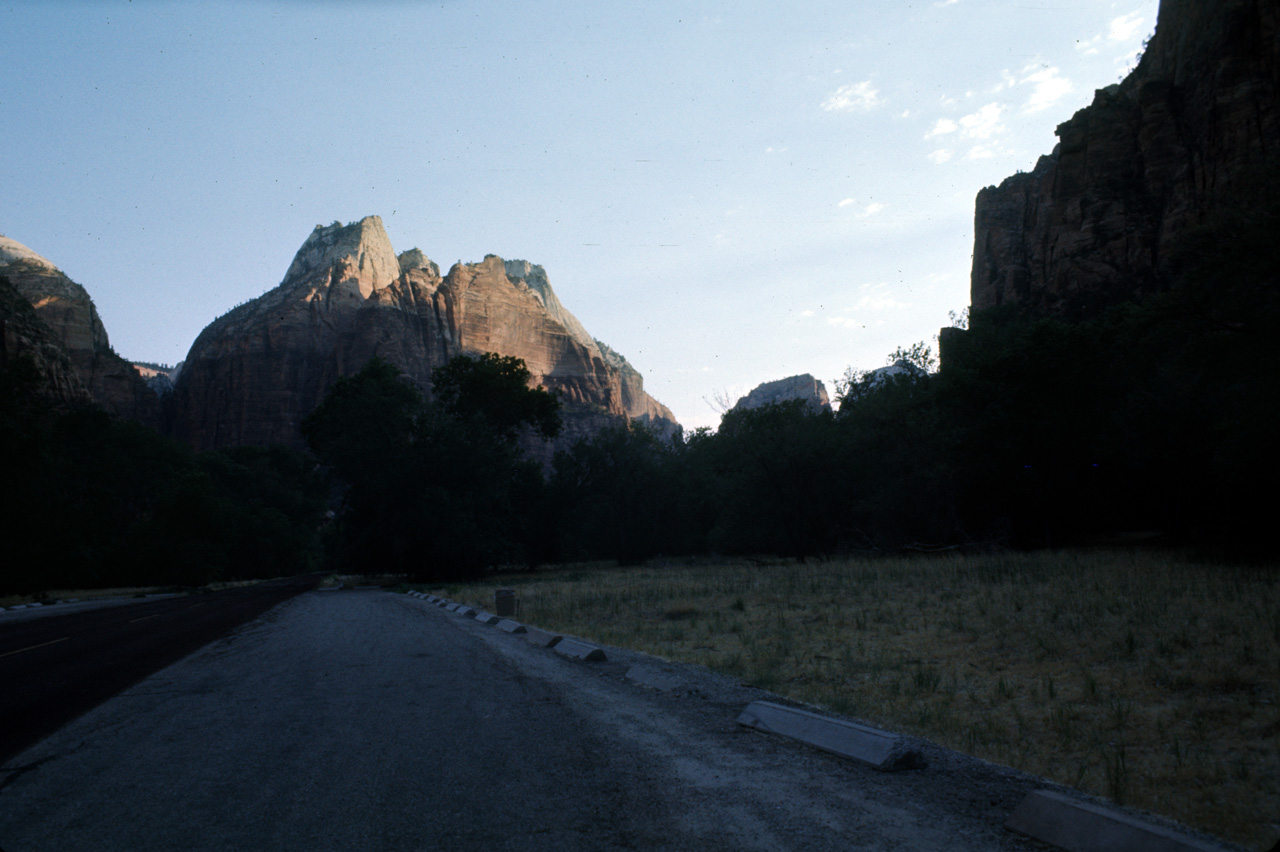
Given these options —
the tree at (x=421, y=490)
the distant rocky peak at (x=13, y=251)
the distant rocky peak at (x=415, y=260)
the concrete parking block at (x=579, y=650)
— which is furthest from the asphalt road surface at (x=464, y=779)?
the distant rocky peak at (x=415, y=260)

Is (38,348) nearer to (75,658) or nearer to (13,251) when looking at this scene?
(75,658)

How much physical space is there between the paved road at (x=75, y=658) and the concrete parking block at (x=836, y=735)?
18.0 feet

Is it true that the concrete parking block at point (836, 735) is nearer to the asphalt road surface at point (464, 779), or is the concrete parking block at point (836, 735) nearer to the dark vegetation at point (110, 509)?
the asphalt road surface at point (464, 779)

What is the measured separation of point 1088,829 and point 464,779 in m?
3.29

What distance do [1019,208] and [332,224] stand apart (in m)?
152

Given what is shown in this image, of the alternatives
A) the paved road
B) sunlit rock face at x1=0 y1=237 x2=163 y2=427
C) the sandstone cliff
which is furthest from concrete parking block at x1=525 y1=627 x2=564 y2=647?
sunlit rock face at x1=0 y1=237 x2=163 y2=427

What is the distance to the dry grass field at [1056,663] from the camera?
4.33 metres

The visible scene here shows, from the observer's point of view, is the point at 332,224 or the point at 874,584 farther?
the point at 332,224

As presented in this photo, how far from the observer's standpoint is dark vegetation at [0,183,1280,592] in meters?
19.0

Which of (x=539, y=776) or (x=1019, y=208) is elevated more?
(x=1019, y=208)

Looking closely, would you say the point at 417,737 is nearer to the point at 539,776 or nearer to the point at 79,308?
the point at 539,776

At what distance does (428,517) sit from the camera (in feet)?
125

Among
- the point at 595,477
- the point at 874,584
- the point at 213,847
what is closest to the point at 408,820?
the point at 213,847

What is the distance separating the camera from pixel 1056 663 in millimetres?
8023
